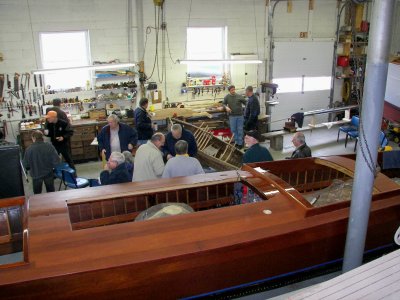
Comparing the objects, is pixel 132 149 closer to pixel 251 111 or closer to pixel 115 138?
pixel 115 138

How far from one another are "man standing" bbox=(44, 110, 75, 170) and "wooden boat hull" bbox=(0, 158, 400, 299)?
3504 mm

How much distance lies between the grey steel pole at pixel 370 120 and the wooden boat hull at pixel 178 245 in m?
0.32

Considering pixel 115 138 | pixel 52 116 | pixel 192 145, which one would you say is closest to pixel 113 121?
pixel 115 138

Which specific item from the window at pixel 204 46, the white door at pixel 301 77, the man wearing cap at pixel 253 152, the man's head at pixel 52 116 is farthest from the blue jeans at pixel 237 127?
the man wearing cap at pixel 253 152

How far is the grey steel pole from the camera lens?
9.43ft

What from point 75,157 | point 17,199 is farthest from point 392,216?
point 75,157

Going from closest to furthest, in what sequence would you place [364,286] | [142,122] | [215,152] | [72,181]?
[364,286]
[72,181]
[142,122]
[215,152]

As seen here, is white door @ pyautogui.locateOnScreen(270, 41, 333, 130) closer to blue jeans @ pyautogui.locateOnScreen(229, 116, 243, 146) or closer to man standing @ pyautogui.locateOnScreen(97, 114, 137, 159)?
blue jeans @ pyautogui.locateOnScreen(229, 116, 243, 146)

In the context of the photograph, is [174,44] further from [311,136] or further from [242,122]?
[311,136]

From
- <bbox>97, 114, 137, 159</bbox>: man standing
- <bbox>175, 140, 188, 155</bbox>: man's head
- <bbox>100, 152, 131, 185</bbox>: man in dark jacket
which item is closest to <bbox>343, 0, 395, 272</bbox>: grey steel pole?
<bbox>175, 140, 188, 155</bbox>: man's head

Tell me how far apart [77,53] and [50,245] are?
676 centimetres

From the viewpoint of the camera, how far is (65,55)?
29.5 feet

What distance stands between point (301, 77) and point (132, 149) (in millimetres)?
6692

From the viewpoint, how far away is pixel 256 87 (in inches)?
430
